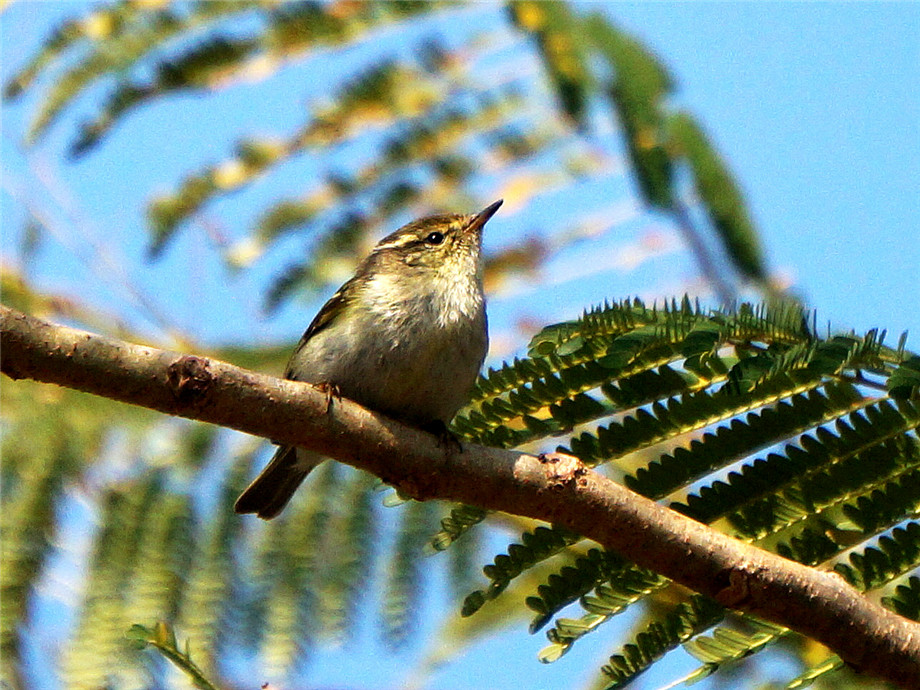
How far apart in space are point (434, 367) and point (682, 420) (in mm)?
1402

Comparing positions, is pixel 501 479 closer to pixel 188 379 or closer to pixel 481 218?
pixel 188 379

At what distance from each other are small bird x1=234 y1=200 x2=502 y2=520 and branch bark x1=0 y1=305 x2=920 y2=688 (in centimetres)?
78

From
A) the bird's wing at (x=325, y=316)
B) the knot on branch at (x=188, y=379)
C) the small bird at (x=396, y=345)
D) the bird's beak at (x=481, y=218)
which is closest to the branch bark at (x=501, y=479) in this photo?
the knot on branch at (x=188, y=379)

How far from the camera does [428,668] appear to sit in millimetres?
5055

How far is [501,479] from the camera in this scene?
3236mm

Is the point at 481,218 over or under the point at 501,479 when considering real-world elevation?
over

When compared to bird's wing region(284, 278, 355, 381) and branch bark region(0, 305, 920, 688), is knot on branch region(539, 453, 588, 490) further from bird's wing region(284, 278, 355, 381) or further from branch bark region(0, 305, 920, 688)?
bird's wing region(284, 278, 355, 381)

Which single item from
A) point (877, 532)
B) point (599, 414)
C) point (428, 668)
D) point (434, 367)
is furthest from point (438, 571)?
point (877, 532)

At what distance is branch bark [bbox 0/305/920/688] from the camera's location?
2.85 meters

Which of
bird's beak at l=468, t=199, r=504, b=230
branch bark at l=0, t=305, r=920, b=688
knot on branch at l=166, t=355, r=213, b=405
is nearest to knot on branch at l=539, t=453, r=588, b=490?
branch bark at l=0, t=305, r=920, b=688

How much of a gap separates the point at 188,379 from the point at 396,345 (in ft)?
5.82

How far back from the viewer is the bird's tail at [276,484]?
5043 mm

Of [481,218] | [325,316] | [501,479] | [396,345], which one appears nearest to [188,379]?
[501,479]

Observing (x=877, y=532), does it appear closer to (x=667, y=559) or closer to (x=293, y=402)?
(x=667, y=559)
